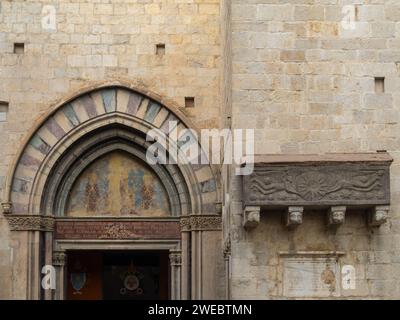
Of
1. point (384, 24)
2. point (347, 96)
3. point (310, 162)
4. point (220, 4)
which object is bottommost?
point (310, 162)

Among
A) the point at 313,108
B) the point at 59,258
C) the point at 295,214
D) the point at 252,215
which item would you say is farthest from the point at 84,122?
the point at 295,214

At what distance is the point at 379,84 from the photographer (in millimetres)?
12977

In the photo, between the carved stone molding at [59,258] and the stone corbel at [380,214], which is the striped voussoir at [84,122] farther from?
the stone corbel at [380,214]

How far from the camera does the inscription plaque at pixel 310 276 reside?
1255 cm

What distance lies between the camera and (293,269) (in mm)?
12609

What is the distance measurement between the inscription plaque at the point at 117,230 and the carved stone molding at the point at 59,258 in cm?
27

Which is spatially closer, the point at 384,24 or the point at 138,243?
the point at 384,24

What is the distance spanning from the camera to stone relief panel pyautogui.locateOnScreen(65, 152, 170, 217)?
58.0 feet

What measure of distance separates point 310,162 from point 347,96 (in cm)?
112

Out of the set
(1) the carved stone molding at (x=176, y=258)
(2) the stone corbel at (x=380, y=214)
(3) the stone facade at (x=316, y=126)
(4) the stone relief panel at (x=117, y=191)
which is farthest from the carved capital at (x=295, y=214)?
(4) the stone relief panel at (x=117, y=191)

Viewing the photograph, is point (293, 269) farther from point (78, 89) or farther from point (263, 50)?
point (78, 89)

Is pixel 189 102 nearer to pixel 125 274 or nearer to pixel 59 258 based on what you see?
pixel 59 258

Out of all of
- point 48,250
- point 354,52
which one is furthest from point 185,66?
point 354,52

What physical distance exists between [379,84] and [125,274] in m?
8.31
